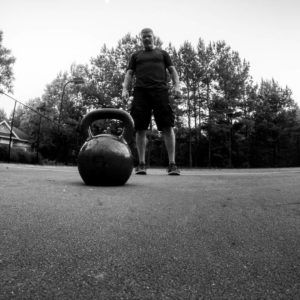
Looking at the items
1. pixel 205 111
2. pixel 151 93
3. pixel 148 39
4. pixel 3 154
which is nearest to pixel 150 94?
pixel 151 93

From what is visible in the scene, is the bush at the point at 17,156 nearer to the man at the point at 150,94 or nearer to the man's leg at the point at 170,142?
the man at the point at 150,94

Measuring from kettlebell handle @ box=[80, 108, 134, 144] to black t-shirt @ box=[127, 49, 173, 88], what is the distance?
4.69 feet

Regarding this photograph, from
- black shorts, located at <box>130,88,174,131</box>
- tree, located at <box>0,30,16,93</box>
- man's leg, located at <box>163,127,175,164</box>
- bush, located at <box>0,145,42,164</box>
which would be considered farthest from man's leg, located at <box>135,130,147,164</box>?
tree, located at <box>0,30,16,93</box>

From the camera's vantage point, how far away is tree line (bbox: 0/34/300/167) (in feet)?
85.2

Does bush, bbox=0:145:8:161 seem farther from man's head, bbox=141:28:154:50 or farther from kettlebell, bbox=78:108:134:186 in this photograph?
kettlebell, bbox=78:108:134:186

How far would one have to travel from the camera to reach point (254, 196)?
252 cm

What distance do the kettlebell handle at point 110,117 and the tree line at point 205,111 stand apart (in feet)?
50.0

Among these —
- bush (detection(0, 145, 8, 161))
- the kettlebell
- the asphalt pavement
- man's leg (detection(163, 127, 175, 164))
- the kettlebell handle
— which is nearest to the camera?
the asphalt pavement

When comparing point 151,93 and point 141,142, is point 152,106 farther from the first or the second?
point 141,142

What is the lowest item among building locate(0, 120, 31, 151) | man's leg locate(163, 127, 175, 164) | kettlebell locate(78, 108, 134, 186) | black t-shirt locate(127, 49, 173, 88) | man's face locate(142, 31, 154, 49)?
kettlebell locate(78, 108, 134, 186)

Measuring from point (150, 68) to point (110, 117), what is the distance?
1.69m

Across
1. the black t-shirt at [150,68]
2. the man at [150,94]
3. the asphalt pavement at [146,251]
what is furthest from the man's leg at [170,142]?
the asphalt pavement at [146,251]

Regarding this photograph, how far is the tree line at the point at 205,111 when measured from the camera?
85.2ft

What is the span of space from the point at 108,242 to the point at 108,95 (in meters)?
25.7
